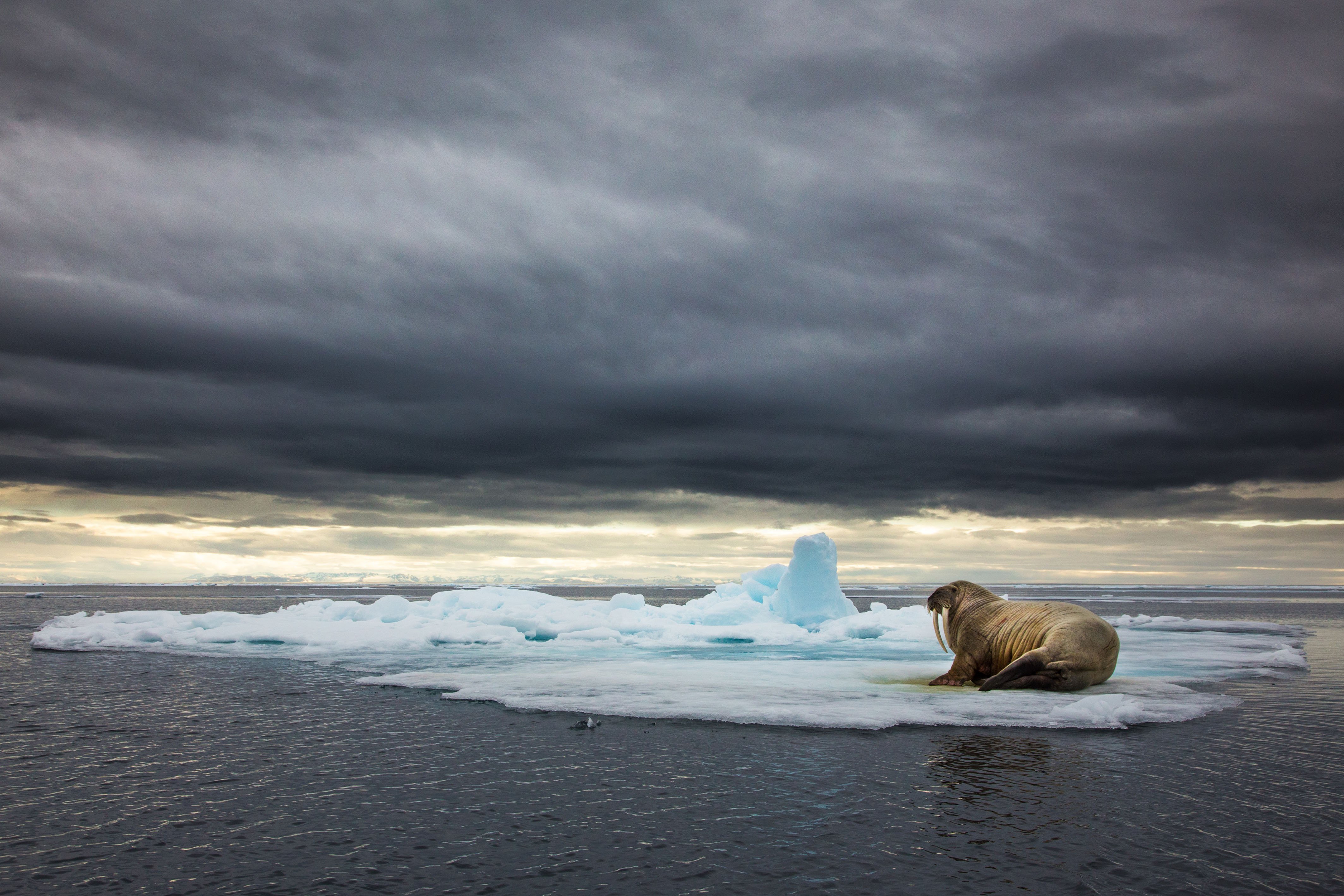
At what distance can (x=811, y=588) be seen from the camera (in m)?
33.6

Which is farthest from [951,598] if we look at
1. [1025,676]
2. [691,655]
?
[691,655]

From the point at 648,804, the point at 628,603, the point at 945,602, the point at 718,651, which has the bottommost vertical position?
the point at 718,651

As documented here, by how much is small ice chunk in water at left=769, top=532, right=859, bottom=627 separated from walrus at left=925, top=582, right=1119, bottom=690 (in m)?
14.7

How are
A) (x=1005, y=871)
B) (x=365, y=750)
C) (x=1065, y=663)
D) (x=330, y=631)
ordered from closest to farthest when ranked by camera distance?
1. (x=1005, y=871)
2. (x=365, y=750)
3. (x=1065, y=663)
4. (x=330, y=631)

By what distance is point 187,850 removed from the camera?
6.82m

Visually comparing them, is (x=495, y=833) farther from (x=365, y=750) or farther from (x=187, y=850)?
(x=365, y=750)

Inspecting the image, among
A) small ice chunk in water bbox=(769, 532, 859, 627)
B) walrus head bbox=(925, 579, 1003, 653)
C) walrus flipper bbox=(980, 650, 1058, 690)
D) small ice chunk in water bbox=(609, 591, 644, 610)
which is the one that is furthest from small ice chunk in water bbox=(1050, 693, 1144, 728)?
small ice chunk in water bbox=(609, 591, 644, 610)

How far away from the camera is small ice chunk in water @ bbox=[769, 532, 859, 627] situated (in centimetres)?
3269

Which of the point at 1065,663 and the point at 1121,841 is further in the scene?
the point at 1065,663

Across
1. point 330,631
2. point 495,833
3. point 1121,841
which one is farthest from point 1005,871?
point 330,631

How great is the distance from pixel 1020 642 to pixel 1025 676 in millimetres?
1047

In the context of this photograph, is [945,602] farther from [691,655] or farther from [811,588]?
[811,588]

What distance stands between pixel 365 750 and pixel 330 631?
60.9 feet

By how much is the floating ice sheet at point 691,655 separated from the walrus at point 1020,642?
42cm
